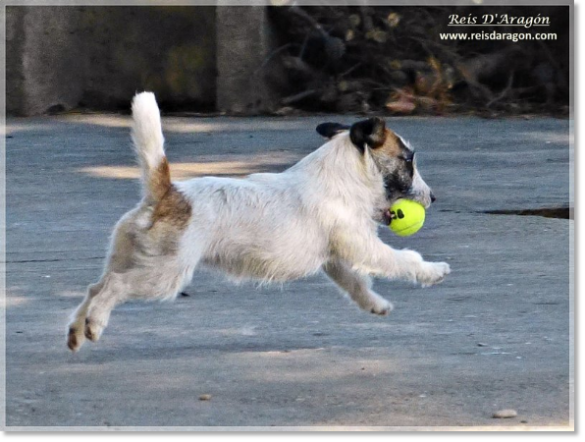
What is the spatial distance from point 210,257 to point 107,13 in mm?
8875

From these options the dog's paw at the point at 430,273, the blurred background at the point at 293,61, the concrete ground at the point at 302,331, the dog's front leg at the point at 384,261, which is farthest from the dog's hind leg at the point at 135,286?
the blurred background at the point at 293,61

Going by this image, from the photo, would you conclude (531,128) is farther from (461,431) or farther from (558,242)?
(461,431)

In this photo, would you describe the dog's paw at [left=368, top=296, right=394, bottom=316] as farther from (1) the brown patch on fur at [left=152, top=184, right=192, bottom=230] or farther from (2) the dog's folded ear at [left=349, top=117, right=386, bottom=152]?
(1) the brown patch on fur at [left=152, top=184, right=192, bottom=230]

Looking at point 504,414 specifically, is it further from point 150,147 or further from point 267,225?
point 150,147

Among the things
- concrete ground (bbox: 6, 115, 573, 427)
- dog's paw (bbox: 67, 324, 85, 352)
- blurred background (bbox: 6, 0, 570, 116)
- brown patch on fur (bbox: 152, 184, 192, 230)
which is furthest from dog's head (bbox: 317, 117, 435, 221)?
blurred background (bbox: 6, 0, 570, 116)

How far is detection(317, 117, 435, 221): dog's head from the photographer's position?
20.8ft

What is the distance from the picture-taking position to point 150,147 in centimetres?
595

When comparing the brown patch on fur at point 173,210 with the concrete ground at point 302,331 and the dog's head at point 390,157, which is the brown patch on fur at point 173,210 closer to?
the concrete ground at point 302,331

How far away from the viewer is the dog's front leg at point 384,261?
6211mm

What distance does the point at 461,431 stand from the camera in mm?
5043

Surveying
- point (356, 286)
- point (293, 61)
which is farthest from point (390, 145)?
point (293, 61)

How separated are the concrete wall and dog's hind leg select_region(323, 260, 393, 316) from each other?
8.02 meters

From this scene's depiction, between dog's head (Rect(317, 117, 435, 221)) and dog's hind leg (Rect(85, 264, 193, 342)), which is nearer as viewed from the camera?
dog's hind leg (Rect(85, 264, 193, 342))

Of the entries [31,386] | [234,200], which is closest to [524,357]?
[234,200]
